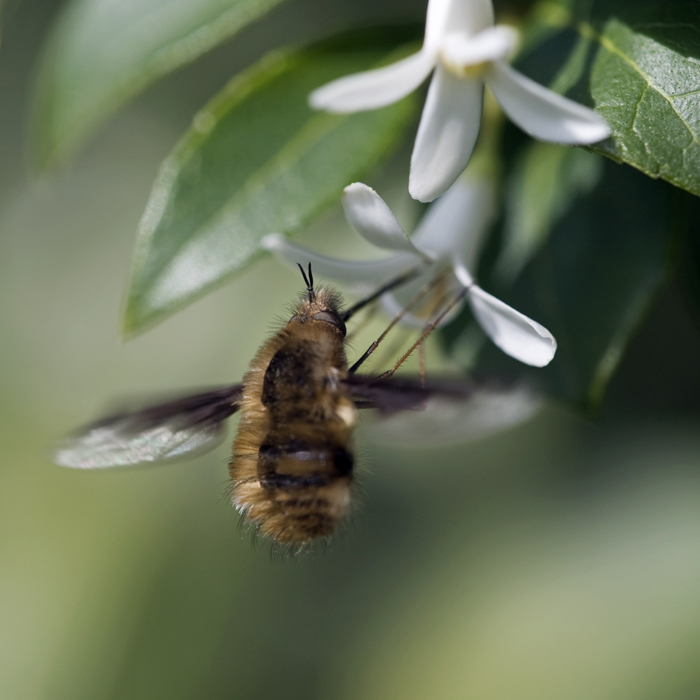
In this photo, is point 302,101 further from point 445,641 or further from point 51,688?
point 51,688

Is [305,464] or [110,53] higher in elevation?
[110,53]

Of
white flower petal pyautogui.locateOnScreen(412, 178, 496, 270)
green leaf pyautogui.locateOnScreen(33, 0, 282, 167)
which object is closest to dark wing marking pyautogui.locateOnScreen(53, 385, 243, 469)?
white flower petal pyautogui.locateOnScreen(412, 178, 496, 270)

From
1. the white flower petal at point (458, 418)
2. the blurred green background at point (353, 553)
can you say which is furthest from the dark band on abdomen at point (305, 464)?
the blurred green background at point (353, 553)

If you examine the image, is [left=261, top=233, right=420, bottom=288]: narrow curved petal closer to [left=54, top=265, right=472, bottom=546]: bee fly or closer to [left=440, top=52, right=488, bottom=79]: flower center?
[left=54, top=265, right=472, bottom=546]: bee fly

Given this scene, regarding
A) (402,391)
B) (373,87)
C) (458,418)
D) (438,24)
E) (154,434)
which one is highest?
(438,24)

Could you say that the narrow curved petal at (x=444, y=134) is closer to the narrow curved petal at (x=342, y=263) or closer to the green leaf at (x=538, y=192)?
the narrow curved petal at (x=342, y=263)

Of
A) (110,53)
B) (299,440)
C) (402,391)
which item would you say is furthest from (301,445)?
(110,53)

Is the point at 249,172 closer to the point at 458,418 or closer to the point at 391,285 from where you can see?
the point at 391,285

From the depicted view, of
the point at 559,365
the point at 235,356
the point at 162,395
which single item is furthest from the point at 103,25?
the point at 235,356
